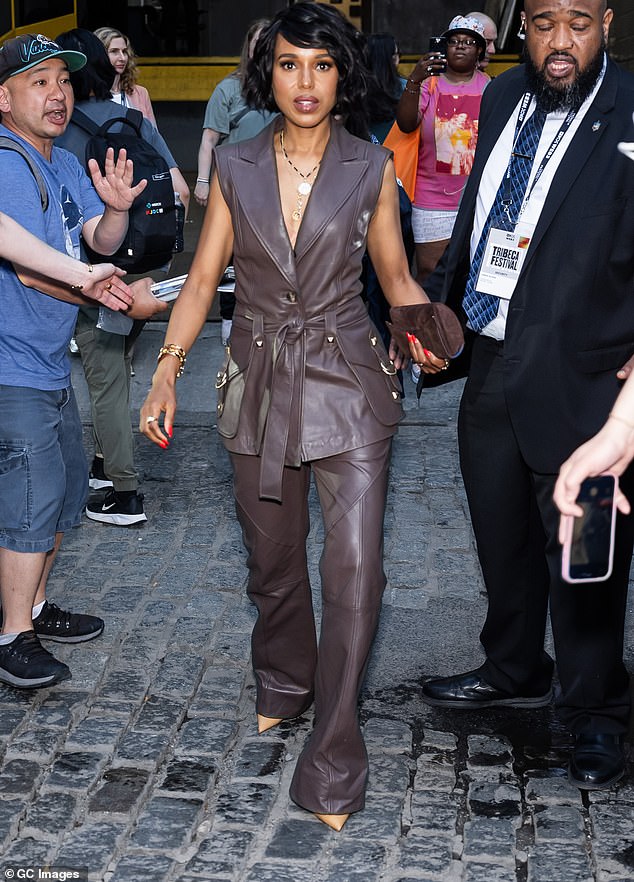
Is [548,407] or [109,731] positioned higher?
[548,407]

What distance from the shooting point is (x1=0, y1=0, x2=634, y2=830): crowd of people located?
367 cm

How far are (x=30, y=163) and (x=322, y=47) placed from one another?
3.85 ft

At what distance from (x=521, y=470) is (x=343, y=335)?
75 centimetres

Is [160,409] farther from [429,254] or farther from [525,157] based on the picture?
[429,254]

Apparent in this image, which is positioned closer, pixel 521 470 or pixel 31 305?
pixel 521 470

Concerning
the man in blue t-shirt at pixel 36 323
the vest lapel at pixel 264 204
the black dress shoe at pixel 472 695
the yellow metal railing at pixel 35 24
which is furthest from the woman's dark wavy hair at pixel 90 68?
the yellow metal railing at pixel 35 24

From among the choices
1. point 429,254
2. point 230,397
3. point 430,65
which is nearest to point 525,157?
point 230,397

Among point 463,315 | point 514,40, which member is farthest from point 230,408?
point 514,40

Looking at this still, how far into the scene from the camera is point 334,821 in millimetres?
3602

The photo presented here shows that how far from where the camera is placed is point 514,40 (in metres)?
16.8

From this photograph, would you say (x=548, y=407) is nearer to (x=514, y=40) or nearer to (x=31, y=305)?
(x=31, y=305)

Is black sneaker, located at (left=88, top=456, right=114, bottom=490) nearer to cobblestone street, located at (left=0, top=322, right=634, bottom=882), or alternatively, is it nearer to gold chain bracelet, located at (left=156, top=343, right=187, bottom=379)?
cobblestone street, located at (left=0, top=322, right=634, bottom=882)

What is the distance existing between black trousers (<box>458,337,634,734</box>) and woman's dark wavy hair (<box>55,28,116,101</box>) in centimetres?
276

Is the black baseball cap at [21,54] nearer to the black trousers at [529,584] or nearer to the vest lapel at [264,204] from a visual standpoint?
the vest lapel at [264,204]
